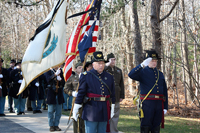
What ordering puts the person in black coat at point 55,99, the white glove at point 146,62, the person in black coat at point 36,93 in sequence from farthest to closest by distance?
the person in black coat at point 36,93 < the person in black coat at point 55,99 < the white glove at point 146,62

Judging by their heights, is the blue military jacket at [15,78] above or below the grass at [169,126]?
above

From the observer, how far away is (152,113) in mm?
6234

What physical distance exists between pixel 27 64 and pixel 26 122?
4.48 meters

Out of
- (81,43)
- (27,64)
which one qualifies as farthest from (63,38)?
(27,64)

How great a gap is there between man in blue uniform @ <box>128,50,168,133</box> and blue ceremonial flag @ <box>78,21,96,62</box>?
1367 mm

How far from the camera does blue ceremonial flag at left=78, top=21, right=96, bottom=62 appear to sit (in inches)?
275

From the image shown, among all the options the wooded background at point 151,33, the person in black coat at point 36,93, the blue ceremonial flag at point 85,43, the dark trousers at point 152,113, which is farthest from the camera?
the person in black coat at point 36,93

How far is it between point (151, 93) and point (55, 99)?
3.33 m

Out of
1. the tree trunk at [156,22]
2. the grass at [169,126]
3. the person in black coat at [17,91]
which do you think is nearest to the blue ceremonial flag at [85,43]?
the grass at [169,126]

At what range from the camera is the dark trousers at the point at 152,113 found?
6.22m

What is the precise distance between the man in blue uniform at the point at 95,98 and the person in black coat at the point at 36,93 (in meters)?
7.72

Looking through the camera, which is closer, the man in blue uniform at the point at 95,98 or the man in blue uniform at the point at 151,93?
the man in blue uniform at the point at 95,98

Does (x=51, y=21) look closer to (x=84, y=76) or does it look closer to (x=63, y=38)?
(x=63, y=38)

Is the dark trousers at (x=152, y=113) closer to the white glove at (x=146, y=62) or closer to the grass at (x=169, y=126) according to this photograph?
the white glove at (x=146, y=62)
